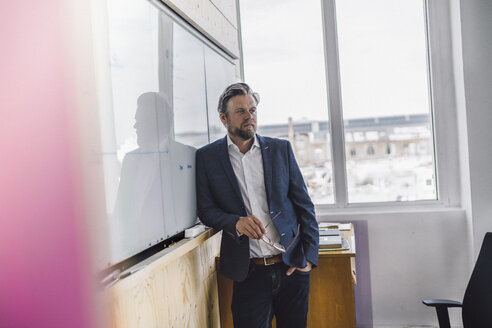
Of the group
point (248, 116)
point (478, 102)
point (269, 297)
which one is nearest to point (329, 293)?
point (269, 297)

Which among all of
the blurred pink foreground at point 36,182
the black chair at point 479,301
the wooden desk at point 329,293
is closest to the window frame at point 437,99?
the wooden desk at point 329,293

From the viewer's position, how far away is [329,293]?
2.24 m

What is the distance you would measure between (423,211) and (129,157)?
2403mm

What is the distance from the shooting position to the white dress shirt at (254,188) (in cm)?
183

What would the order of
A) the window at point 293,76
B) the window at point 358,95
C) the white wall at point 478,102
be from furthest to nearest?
the window at point 293,76, the window at point 358,95, the white wall at point 478,102

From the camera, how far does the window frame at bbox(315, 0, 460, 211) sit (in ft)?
9.45

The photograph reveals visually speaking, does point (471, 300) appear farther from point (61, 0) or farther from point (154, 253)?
point (61, 0)

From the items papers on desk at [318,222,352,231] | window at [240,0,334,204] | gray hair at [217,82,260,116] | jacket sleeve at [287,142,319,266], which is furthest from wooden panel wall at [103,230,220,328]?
window at [240,0,334,204]

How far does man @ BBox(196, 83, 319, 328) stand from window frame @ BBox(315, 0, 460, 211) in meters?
1.33

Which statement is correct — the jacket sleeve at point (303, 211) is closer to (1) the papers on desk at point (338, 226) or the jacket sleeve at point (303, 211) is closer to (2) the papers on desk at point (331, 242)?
(2) the papers on desk at point (331, 242)

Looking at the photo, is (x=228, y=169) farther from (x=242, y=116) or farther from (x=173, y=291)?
(x=173, y=291)

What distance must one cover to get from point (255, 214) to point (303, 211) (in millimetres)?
249

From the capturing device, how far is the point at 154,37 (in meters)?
1.38

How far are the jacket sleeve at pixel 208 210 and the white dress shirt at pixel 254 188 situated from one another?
4.3 inches
